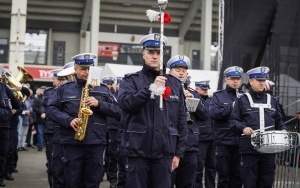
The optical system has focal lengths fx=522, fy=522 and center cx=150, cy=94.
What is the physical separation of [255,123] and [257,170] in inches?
27.0

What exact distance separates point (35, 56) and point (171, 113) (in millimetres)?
30048

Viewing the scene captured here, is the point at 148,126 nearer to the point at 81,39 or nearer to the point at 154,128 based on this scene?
the point at 154,128

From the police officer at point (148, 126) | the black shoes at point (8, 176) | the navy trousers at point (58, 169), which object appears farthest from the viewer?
the black shoes at point (8, 176)

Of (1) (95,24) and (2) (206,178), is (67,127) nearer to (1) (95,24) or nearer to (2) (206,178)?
(2) (206,178)

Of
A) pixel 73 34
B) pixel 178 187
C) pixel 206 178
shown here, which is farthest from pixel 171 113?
pixel 73 34

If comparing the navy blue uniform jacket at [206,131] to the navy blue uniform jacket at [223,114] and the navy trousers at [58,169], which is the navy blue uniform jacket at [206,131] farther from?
the navy trousers at [58,169]

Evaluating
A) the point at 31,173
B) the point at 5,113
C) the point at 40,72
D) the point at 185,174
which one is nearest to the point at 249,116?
the point at 185,174

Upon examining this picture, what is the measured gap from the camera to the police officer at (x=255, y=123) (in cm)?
757

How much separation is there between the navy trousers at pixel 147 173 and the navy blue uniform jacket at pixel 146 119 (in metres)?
0.07

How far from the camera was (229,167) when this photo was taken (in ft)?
28.6

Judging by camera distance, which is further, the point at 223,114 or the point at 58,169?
the point at 223,114

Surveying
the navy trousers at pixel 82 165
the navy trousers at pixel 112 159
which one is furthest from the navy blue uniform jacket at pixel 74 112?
the navy trousers at pixel 112 159

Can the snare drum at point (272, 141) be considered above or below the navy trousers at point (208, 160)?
above

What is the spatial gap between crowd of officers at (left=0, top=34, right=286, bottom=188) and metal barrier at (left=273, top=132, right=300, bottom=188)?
368 millimetres
